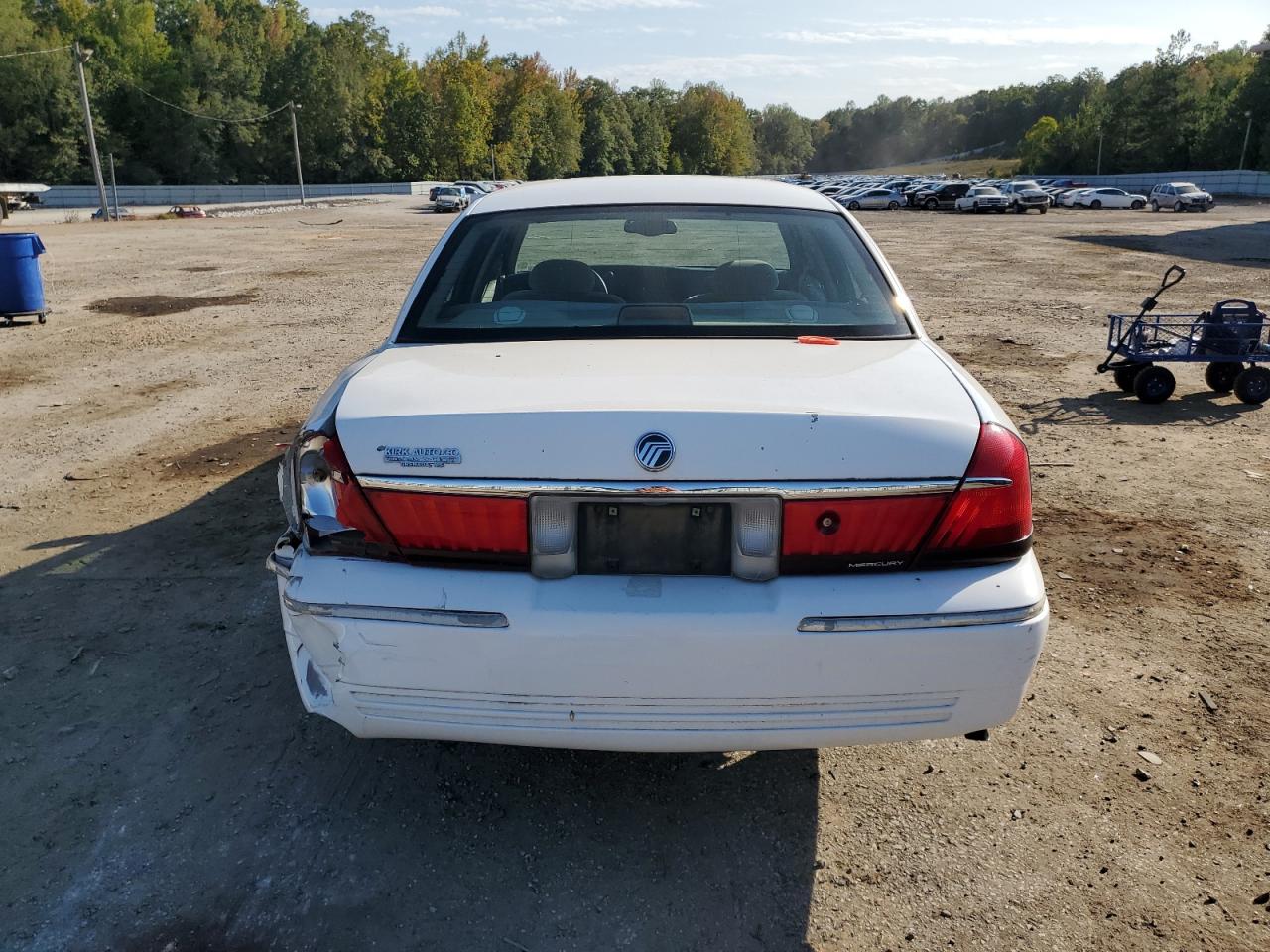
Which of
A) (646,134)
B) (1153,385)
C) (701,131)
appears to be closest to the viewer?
(1153,385)

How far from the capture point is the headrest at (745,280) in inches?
132

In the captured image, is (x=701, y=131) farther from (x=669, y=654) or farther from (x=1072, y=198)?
(x=669, y=654)

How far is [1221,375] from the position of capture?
8.16m

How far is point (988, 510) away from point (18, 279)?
12.9 m

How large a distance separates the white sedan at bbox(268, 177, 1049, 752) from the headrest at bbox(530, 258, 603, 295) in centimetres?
100

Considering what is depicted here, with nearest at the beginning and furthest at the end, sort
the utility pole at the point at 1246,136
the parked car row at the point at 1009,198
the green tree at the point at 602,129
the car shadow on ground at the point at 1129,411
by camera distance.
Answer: the car shadow on ground at the point at 1129,411 < the parked car row at the point at 1009,198 < the utility pole at the point at 1246,136 < the green tree at the point at 602,129

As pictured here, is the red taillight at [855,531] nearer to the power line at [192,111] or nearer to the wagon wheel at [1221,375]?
the wagon wheel at [1221,375]

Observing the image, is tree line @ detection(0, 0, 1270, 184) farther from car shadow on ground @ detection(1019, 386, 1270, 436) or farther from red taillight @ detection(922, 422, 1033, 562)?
red taillight @ detection(922, 422, 1033, 562)

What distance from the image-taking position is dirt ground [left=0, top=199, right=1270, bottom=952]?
2.36 metres

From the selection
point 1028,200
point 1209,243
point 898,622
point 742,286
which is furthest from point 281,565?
point 1028,200

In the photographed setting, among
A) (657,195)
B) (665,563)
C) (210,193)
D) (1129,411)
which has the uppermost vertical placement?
(657,195)

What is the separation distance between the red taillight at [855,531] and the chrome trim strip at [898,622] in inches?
5.6

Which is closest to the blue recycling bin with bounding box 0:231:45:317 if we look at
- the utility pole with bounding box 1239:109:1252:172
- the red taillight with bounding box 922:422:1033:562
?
the red taillight with bounding box 922:422:1033:562

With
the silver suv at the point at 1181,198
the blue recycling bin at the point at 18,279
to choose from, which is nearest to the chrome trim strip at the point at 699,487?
the blue recycling bin at the point at 18,279
